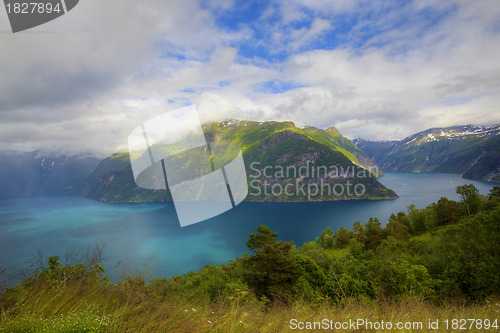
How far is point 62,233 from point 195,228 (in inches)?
1635

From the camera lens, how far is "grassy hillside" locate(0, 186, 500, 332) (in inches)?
105

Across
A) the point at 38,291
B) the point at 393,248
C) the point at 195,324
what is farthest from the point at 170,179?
the point at 393,248

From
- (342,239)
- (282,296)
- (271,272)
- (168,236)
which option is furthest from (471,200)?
(168,236)

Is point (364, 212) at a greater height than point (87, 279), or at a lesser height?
lesser

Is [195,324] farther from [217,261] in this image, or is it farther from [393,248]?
[217,261]

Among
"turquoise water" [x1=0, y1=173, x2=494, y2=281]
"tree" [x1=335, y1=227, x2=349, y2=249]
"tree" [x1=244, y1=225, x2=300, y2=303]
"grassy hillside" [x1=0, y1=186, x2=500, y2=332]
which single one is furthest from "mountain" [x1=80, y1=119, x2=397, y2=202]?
"tree" [x1=244, y1=225, x2=300, y2=303]

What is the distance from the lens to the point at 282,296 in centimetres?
1361

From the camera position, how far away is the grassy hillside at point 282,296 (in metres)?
2.66

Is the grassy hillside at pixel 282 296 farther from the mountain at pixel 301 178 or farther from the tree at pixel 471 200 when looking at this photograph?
the mountain at pixel 301 178

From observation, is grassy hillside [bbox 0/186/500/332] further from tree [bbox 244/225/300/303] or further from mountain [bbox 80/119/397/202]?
mountain [bbox 80/119/397/202]

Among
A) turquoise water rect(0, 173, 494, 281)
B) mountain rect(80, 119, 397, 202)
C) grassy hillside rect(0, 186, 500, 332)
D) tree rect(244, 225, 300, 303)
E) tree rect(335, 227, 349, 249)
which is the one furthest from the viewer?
mountain rect(80, 119, 397, 202)

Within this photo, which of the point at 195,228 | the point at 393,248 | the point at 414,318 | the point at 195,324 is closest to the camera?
the point at 195,324

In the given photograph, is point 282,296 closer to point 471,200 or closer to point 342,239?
point 342,239

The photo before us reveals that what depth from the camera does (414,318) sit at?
3303 millimetres
